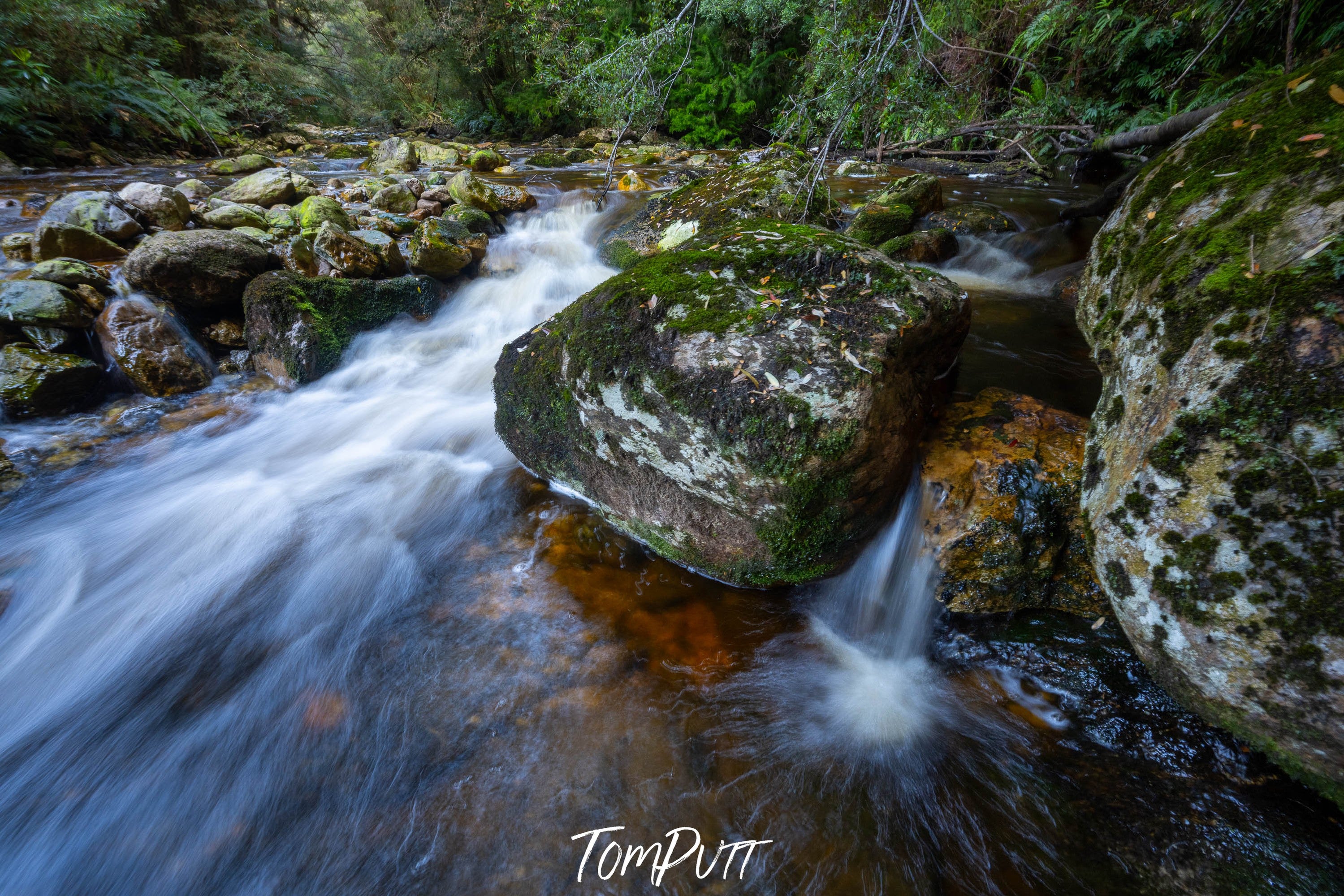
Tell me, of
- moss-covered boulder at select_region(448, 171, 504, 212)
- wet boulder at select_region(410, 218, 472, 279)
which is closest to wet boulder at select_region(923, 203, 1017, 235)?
wet boulder at select_region(410, 218, 472, 279)

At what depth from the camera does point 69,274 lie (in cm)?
541

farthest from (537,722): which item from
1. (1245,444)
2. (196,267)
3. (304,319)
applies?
(196,267)

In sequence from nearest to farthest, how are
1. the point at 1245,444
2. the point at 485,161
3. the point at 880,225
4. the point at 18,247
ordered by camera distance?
the point at 1245,444
the point at 18,247
the point at 880,225
the point at 485,161

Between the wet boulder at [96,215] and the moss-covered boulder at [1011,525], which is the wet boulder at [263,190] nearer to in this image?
the wet boulder at [96,215]

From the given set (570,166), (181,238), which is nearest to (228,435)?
(181,238)

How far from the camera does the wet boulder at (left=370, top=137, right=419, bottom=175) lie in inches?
510

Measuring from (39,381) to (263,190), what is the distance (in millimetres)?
5506

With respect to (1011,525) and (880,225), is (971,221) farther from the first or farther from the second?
(1011,525)

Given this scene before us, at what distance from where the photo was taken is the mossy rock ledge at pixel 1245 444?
1.53m

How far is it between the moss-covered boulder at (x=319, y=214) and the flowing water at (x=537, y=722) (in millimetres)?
4481

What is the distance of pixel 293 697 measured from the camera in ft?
9.05

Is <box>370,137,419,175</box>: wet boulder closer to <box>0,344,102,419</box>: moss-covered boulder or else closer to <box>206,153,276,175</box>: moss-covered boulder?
<box>206,153,276,175</box>: moss-covered boulder

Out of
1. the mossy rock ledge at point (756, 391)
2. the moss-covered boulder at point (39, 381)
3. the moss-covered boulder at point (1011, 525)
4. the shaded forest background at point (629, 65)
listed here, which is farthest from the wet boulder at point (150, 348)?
the moss-covered boulder at point (1011, 525)

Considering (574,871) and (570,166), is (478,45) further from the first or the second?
(574,871)
